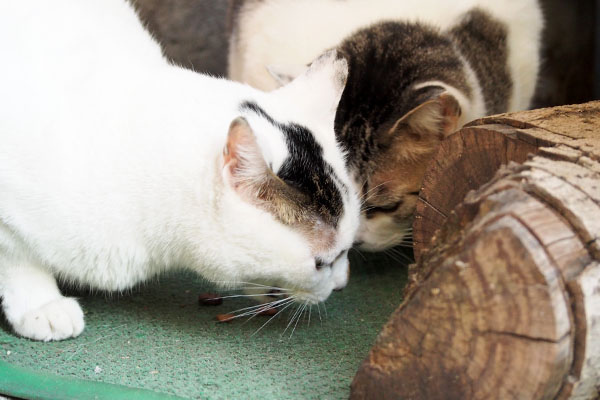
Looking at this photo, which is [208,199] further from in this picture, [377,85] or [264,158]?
[377,85]

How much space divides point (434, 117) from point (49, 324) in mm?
1091

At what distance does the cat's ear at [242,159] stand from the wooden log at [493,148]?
339 mm

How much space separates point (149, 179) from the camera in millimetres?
1331

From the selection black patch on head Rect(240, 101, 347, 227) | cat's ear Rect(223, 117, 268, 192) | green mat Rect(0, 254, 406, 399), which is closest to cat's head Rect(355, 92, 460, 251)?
green mat Rect(0, 254, 406, 399)

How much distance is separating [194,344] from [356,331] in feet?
1.31

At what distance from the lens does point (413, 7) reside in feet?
7.03

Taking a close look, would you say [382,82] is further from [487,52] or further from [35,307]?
[35,307]

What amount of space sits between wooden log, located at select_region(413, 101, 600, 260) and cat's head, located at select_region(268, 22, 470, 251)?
0.38m

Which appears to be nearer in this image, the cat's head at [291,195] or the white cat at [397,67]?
the cat's head at [291,195]

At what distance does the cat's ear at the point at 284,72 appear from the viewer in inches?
72.6

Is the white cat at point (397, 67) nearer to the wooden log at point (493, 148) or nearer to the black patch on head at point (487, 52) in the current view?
the black patch on head at point (487, 52)

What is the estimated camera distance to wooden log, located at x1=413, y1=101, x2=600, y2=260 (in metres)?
1.18

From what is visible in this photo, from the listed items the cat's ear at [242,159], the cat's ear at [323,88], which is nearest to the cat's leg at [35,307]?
the cat's ear at [242,159]

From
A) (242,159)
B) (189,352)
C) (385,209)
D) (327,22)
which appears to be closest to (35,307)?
(189,352)
